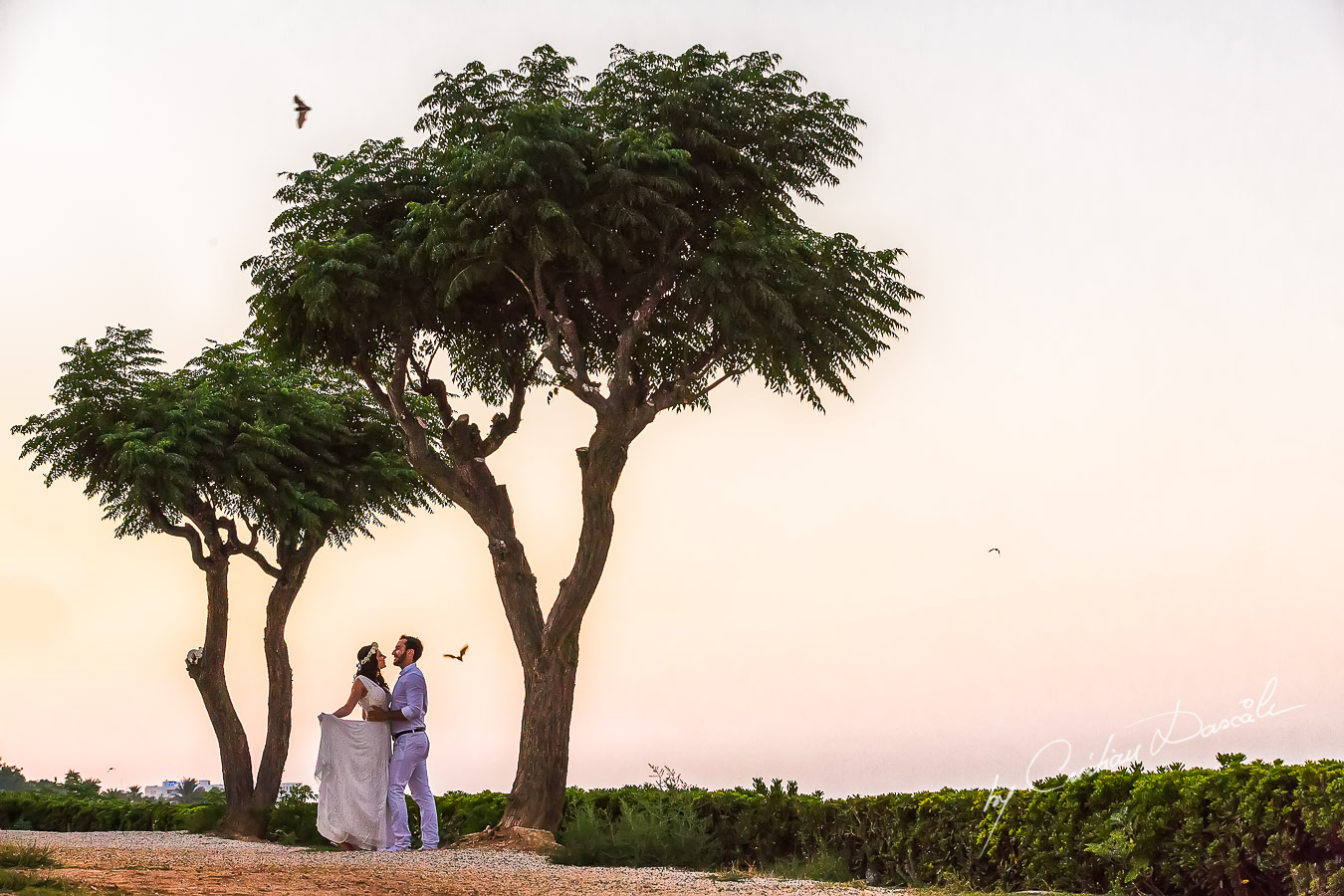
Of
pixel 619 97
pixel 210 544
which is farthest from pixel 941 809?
pixel 210 544

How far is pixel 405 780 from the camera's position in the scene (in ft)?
39.7

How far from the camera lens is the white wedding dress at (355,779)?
12.0m

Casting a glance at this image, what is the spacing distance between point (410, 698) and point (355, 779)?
97 centimetres

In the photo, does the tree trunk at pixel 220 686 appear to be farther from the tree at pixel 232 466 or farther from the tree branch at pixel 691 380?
the tree branch at pixel 691 380

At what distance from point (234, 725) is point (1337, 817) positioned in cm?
1696

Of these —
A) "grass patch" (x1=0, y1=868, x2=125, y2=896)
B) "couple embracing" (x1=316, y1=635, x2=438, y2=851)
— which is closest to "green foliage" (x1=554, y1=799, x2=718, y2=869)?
"couple embracing" (x1=316, y1=635, x2=438, y2=851)

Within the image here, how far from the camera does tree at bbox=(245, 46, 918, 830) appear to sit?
12992 mm

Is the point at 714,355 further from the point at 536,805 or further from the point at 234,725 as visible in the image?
the point at 234,725

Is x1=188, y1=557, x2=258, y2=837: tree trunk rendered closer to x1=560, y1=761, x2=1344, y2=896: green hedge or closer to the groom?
the groom

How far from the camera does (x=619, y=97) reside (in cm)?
1409

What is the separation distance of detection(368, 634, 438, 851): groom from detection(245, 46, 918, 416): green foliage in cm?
362

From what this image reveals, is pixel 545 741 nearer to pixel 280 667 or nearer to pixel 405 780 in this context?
pixel 405 780

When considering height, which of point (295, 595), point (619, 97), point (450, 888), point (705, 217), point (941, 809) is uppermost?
point (619, 97)

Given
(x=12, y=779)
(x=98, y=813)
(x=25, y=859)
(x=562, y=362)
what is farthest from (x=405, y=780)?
(x=12, y=779)
